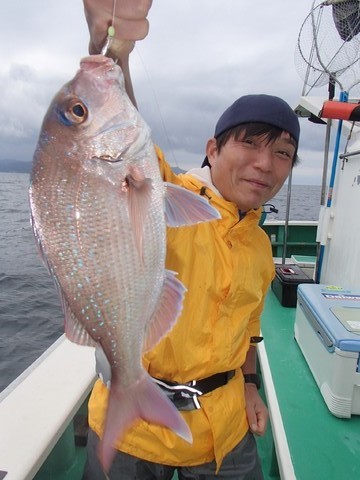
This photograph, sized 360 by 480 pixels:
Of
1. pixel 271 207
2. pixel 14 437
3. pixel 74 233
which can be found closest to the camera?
pixel 74 233

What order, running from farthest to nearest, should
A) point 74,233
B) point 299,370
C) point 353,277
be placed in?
point 353,277 < point 299,370 < point 74,233

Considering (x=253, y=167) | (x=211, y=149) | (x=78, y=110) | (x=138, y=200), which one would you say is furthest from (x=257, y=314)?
(x=78, y=110)

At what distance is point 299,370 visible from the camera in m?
3.50

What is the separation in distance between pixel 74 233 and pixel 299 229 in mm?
8124

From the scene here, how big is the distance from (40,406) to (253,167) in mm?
1770

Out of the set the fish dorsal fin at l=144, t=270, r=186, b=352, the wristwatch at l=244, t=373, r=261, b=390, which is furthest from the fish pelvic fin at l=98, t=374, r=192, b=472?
the wristwatch at l=244, t=373, r=261, b=390

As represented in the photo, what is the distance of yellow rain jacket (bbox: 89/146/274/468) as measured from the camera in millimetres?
1744

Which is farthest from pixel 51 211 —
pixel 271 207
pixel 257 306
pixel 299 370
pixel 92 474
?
pixel 271 207

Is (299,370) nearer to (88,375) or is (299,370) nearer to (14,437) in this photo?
(88,375)

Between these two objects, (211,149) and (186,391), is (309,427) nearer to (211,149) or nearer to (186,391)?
(186,391)

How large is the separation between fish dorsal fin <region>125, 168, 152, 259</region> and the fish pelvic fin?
1.39 feet

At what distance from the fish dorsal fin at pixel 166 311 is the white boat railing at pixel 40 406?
1.09 meters

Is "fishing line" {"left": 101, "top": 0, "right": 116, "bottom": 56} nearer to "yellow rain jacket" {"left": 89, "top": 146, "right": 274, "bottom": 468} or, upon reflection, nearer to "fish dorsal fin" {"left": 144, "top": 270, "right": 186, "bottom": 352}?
"yellow rain jacket" {"left": 89, "top": 146, "right": 274, "bottom": 468}

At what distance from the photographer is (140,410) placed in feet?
4.05
